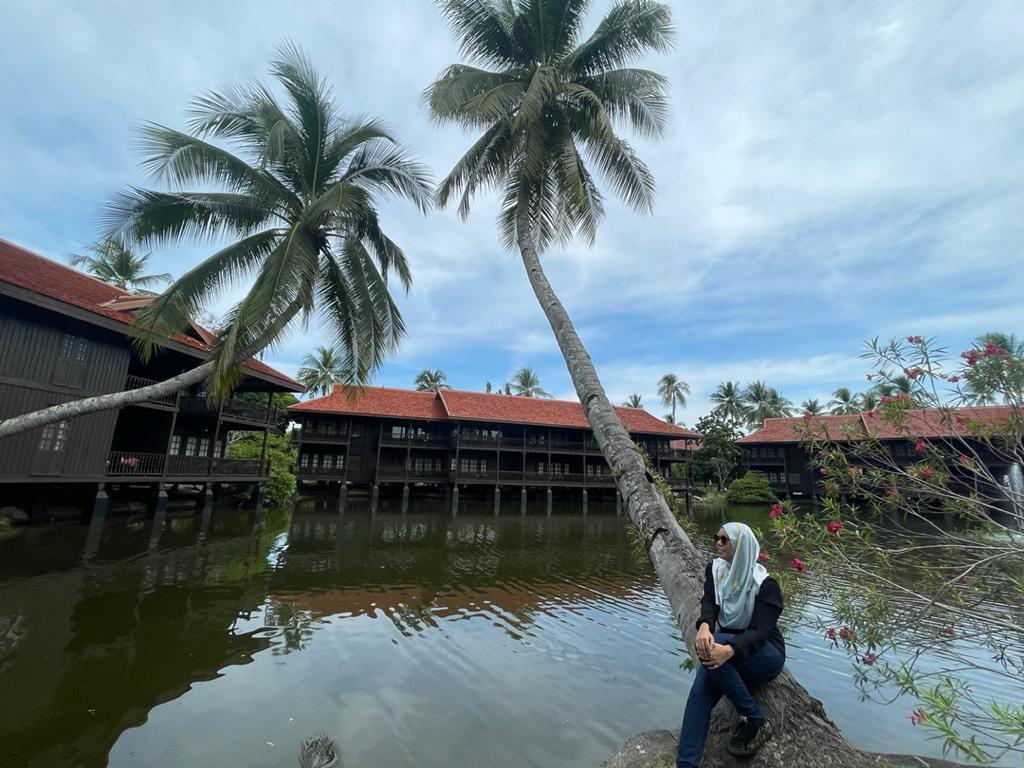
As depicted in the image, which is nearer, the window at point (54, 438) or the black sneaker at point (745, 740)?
the black sneaker at point (745, 740)

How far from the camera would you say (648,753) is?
297 centimetres

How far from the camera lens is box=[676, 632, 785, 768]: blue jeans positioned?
2.43 m

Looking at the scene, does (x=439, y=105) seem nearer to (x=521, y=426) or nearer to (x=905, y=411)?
(x=905, y=411)

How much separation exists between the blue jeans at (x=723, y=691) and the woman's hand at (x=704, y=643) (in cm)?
8

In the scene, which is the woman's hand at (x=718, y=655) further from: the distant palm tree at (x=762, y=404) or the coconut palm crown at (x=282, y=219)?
the distant palm tree at (x=762, y=404)

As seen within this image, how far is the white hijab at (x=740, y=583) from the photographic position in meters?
2.55

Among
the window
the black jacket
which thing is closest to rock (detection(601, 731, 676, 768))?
the black jacket

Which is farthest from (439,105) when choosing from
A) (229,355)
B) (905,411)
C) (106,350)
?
(106,350)

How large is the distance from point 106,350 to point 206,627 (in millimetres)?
9996

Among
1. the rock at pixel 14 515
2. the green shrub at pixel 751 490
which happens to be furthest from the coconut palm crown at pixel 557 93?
the green shrub at pixel 751 490

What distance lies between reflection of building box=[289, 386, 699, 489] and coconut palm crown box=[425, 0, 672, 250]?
18133 mm

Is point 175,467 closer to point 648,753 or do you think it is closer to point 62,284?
point 62,284

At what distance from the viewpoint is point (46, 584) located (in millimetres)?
7914

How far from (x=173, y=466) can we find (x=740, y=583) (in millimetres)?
17477
